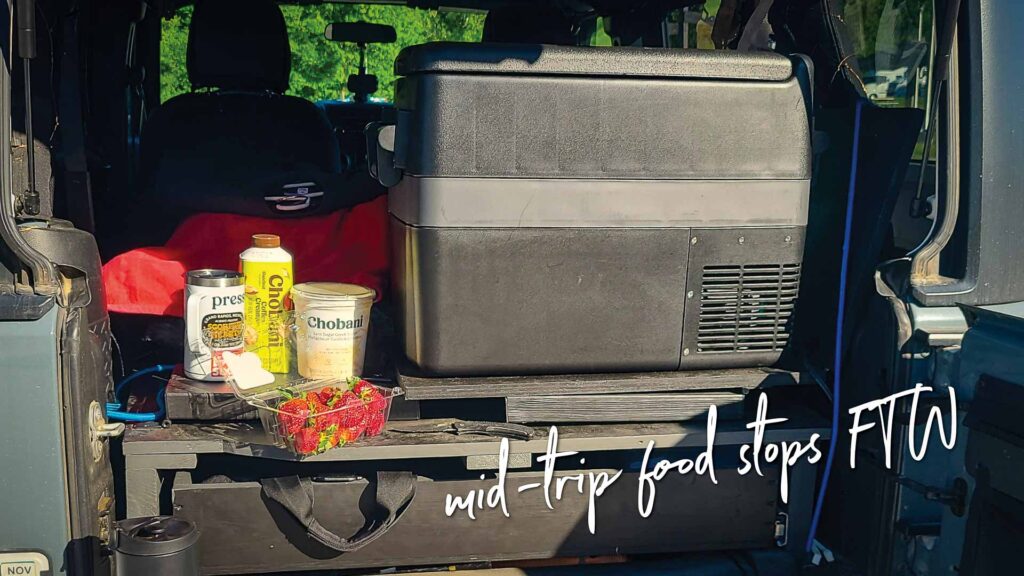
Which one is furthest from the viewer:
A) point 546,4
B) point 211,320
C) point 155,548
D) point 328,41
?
point 328,41

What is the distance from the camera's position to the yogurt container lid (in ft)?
7.36

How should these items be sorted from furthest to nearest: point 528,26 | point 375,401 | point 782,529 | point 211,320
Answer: point 528,26 → point 782,529 → point 211,320 → point 375,401

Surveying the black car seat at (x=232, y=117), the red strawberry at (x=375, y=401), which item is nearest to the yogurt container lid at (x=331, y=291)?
the red strawberry at (x=375, y=401)

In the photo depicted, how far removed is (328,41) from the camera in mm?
5848

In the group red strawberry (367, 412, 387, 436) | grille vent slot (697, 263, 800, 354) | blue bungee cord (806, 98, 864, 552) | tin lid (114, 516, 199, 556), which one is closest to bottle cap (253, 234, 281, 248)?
red strawberry (367, 412, 387, 436)

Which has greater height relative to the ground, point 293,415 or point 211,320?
point 211,320

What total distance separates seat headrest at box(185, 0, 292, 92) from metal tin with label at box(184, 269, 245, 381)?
138 centimetres

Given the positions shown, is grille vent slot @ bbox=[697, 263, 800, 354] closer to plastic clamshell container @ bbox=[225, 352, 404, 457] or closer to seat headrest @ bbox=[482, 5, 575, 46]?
plastic clamshell container @ bbox=[225, 352, 404, 457]

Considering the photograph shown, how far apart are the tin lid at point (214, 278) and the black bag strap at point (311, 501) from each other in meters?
0.43

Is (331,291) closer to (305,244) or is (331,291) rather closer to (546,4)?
(305,244)

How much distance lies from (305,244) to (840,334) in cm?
128

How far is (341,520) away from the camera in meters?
2.16

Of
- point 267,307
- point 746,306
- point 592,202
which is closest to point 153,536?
point 267,307

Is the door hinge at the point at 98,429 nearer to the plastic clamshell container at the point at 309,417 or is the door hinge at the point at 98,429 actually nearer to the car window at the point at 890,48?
the plastic clamshell container at the point at 309,417
